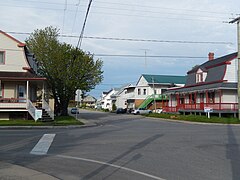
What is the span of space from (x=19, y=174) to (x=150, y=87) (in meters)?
69.6

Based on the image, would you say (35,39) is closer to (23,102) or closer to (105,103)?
(23,102)

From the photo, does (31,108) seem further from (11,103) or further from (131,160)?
(131,160)

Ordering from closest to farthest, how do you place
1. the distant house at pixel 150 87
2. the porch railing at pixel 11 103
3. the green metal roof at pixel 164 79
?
the porch railing at pixel 11 103 < the distant house at pixel 150 87 < the green metal roof at pixel 164 79

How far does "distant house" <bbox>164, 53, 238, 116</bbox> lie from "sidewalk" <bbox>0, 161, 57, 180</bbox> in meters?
34.3

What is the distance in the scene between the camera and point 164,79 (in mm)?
81188

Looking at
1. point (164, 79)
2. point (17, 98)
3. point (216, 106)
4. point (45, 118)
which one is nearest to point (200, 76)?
point (216, 106)

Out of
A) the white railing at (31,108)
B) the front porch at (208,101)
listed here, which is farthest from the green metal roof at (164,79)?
the white railing at (31,108)

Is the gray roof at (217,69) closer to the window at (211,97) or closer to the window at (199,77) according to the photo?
the window at (199,77)

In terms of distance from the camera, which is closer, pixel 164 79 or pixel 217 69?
pixel 217 69

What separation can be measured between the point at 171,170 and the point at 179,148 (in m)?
4.98

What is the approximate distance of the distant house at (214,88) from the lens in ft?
137

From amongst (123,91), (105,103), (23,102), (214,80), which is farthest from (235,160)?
(105,103)

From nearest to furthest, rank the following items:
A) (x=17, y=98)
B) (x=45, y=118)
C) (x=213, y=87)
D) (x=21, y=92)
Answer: (x=45, y=118)
(x=17, y=98)
(x=21, y=92)
(x=213, y=87)

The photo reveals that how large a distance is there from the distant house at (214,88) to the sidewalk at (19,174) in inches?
1348
